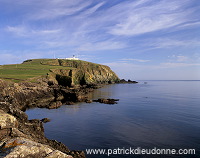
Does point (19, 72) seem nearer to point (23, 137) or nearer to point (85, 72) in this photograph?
point (85, 72)

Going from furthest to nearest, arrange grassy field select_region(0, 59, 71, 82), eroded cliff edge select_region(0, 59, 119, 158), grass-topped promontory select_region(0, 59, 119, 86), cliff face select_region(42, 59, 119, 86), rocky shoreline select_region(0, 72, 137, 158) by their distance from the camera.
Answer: cliff face select_region(42, 59, 119, 86), grass-topped promontory select_region(0, 59, 119, 86), grassy field select_region(0, 59, 71, 82), eroded cliff edge select_region(0, 59, 119, 158), rocky shoreline select_region(0, 72, 137, 158)

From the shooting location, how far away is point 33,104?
4750cm

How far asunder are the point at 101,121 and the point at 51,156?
21341 millimetres

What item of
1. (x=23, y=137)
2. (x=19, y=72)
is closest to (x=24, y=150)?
(x=23, y=137)

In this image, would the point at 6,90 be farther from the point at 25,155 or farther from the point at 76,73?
the point at 76,73

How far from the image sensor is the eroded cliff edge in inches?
359

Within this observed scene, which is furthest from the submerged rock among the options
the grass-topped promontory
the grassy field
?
the grass-topped promontory

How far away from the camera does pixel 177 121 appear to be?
95.2 feet

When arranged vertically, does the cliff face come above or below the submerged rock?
above

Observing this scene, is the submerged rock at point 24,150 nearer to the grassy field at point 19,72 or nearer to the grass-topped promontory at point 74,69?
the grassy field at point 19,72

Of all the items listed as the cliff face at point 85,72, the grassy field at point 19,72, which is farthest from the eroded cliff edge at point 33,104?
the grassy field at point 19,72

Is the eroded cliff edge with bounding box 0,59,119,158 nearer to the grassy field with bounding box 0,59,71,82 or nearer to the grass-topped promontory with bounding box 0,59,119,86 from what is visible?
the grass-topped promontory with bounding box 0,59,119,86

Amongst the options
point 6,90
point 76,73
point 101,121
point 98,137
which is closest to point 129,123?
point 101,121

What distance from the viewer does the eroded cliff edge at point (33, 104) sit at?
9.12 meters
